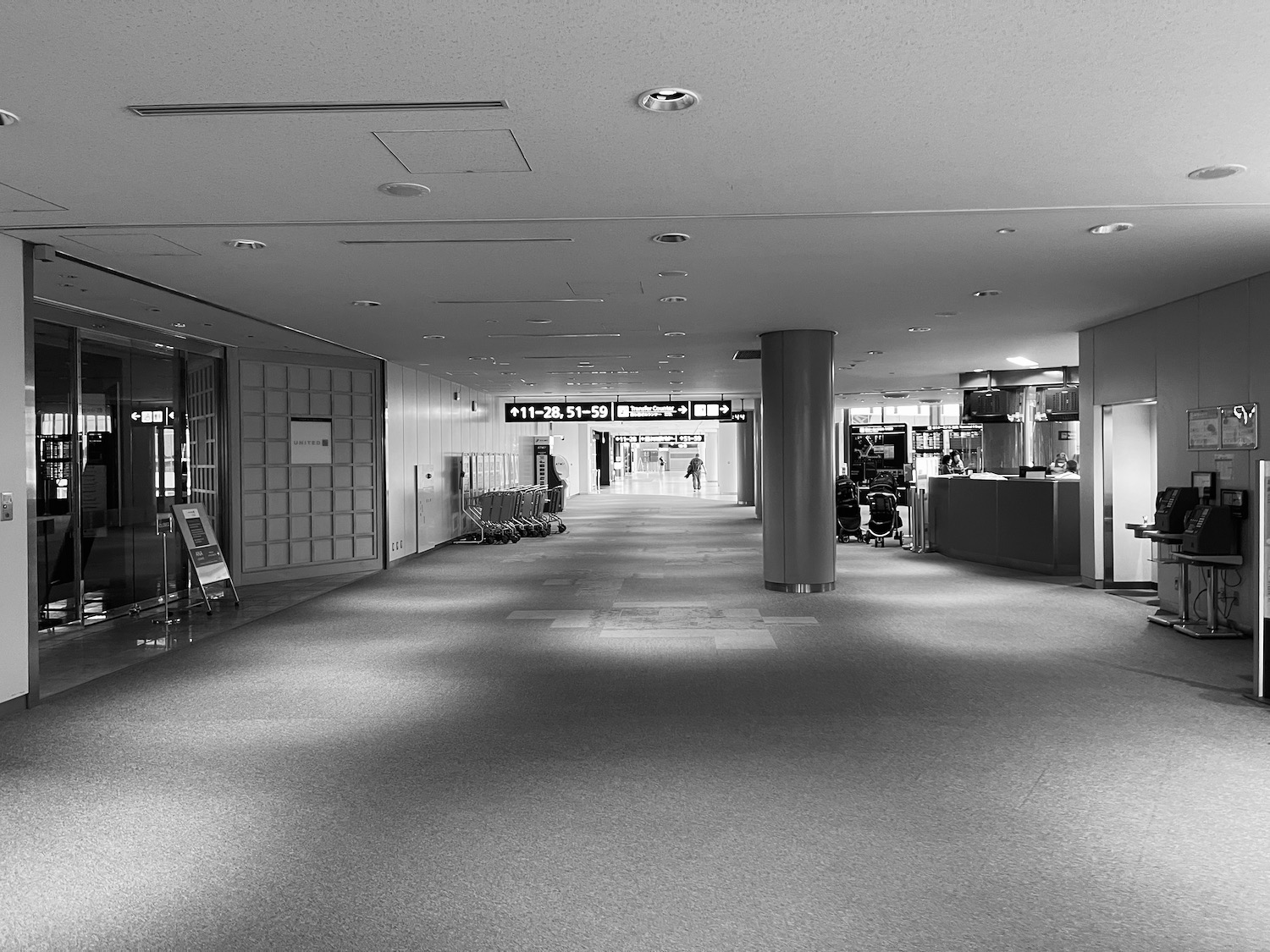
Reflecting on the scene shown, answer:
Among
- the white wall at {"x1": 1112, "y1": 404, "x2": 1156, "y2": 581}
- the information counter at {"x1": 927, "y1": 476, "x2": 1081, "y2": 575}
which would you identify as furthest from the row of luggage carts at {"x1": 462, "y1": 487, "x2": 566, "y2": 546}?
the white wall at {"x1": 1112, "y1": 404, "x2": 1156, "y2": 581}

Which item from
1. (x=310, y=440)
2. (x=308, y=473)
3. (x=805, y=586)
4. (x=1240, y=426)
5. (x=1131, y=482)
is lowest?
(x=805, y=586)

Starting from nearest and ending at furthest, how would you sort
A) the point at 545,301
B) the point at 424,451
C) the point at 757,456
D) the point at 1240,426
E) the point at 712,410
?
the point at 1240,426 → the point at 545,301 → the point at 424,451 → the point at 712,410 → the point at 757,456

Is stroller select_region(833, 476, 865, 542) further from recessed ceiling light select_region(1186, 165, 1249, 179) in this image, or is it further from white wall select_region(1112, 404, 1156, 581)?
recessed ceiling light select_region(1186, 165, 1249, 179)

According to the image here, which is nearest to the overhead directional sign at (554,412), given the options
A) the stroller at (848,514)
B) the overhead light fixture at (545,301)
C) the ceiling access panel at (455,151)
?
the stroller at (848,514)

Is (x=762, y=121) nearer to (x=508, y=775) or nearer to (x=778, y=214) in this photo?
(x=778, y=214)

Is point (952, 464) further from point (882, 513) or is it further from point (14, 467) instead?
point (14, 467)

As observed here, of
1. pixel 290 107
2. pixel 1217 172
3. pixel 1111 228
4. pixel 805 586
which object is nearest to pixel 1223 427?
pixel 1111 228

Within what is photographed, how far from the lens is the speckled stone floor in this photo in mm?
2889

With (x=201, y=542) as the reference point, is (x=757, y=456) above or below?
above

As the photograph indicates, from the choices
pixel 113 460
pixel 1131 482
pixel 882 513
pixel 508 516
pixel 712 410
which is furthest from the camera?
pixel 712 410

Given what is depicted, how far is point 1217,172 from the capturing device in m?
4.43

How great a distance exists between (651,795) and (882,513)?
11900mm

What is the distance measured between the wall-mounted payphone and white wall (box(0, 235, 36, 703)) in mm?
8227

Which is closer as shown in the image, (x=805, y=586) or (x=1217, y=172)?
(x=1217, y=172)
